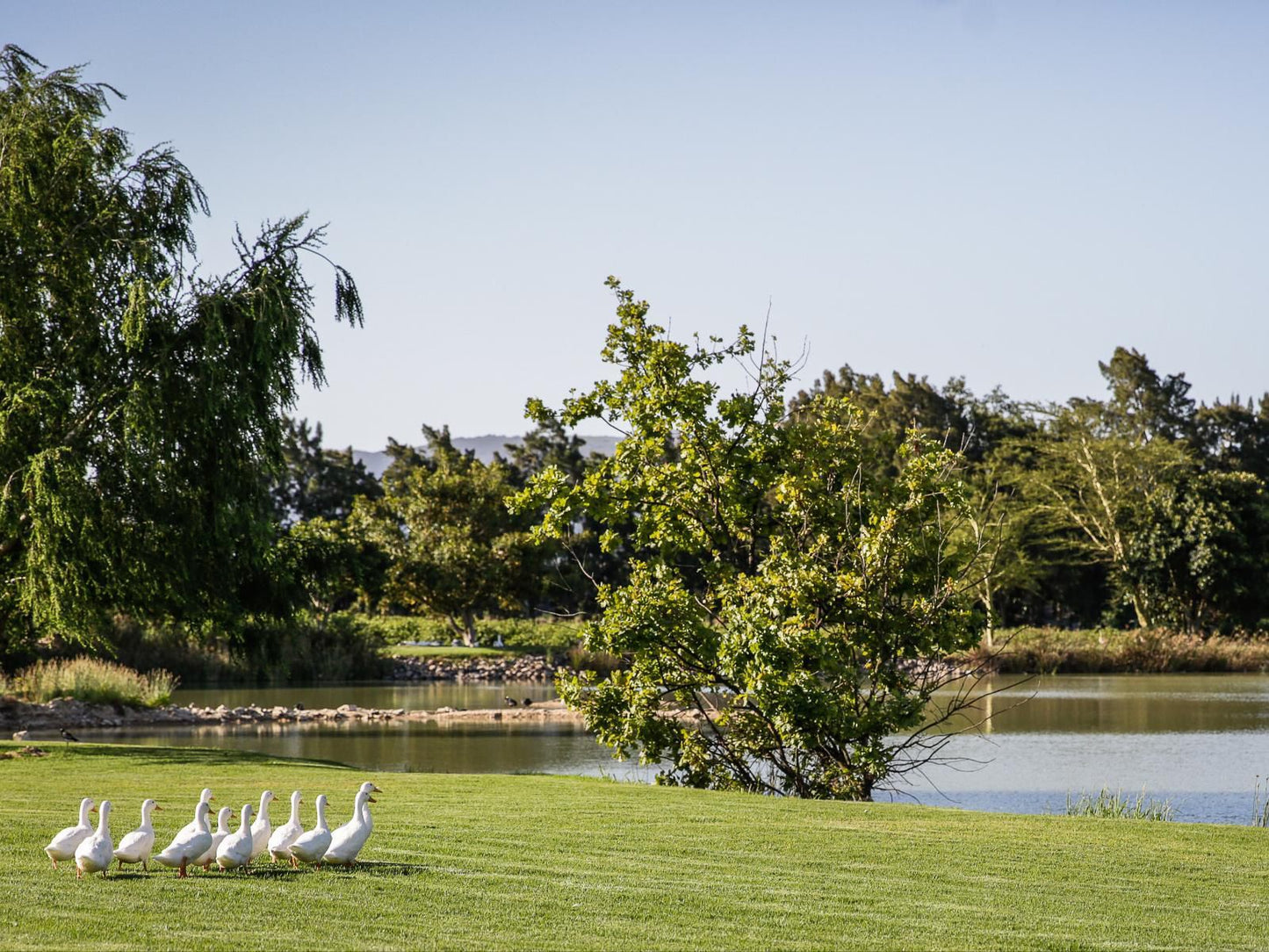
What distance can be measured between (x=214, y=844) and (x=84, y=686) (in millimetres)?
25842

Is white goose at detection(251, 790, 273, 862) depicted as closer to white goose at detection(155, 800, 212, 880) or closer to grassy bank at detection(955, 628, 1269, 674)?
white goose at detection(155, 800, 212, 880)

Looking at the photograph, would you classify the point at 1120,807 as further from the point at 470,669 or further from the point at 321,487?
the point at 321,487

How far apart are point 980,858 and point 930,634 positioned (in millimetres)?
6301

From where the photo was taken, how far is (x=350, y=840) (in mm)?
9352

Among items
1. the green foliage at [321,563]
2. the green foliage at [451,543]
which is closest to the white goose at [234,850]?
the green foliage at [321,563]

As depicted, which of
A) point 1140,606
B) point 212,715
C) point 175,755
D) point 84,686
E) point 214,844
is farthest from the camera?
point 1140,606

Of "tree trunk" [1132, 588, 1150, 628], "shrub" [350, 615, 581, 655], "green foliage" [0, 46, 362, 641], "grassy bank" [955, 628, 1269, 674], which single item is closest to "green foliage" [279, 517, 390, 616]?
"green foliage" [0, 46, 362, 641]

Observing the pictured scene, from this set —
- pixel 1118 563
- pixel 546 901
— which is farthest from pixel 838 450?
pixel 1118 563

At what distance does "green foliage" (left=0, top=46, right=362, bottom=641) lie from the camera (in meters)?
20.5

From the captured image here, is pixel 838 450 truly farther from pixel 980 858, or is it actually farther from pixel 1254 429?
pixel 1254 429

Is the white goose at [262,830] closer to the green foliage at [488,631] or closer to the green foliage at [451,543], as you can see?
the green foliage at [451,543]

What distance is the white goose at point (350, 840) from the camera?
9.33 m

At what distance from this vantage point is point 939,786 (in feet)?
68.1

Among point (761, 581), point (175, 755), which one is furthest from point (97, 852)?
point (175, 755)
